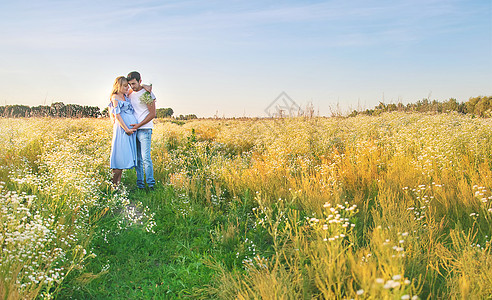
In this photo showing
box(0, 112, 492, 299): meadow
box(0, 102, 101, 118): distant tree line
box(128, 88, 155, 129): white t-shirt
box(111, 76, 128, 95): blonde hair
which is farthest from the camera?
box(0, 102, 101, 118): distant tree line

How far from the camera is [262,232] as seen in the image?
4.32 metres

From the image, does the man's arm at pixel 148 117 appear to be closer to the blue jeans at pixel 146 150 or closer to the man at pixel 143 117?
the man at pixel 143 117

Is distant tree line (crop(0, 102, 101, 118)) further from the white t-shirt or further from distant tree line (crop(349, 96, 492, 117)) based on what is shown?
distant tree line (crop(349, 96, 492, 117))

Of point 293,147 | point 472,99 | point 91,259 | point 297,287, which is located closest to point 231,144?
point 293,147

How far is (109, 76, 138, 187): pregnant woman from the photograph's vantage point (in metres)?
6.29

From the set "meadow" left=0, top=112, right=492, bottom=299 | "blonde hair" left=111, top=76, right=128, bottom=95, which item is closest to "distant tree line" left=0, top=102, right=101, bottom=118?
"meadow" left=0, top=112, right=492, bottom=299

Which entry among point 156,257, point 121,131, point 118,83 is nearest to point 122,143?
point 121,131

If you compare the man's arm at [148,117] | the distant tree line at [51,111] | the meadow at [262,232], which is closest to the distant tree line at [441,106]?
the meadow at [262,232]

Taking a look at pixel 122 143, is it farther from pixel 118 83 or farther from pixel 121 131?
pixel 118 83

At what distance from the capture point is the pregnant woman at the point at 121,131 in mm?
6289

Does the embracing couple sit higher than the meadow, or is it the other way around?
the embracing couple

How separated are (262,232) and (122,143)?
11.9ft

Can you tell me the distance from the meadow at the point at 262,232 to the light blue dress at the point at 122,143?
0.64 metres

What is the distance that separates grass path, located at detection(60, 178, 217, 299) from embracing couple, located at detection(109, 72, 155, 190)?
1.37m
